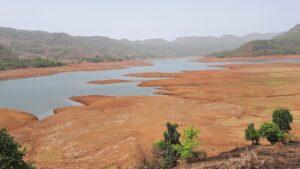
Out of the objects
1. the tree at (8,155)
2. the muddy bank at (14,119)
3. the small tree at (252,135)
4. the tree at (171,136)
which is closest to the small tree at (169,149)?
the tree at (171,136)

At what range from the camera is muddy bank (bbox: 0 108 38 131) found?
4678 cm

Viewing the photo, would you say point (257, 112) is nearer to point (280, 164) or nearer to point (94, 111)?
point (94, 111)

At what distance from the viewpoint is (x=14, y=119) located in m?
49.0

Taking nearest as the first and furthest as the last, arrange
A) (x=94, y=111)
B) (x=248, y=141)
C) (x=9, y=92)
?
1. (x=248, y=141)
2. (x=94, y=111)
3. (x=9, y=92)

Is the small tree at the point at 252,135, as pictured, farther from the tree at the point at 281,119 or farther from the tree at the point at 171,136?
the tree at the point at 171,136

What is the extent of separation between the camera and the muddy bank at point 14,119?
4678cm

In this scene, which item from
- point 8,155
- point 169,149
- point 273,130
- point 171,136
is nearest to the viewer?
point 8,155

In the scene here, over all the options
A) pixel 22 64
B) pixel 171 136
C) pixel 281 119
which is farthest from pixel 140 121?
pixel 22 64

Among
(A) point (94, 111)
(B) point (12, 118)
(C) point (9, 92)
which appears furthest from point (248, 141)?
(C) point (9, 92)

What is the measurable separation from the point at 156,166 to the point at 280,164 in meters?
7.03

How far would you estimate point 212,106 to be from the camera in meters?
54.3

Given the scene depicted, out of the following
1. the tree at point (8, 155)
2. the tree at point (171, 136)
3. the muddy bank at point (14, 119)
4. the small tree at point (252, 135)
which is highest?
the tree at point (8, 155)

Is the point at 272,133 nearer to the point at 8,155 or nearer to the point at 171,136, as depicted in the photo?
the point at 171,136

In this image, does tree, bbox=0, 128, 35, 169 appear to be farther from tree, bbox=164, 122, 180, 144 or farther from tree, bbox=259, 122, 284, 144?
tree, bbox=259, 122, 284, 144
